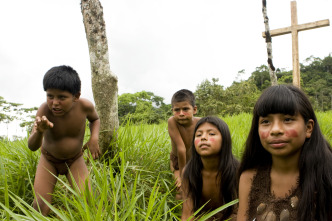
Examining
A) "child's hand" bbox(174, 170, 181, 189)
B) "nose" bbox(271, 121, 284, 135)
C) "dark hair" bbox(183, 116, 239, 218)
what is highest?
"nose" bbox(271, 121, 284, 135)

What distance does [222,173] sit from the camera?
8.44 ft

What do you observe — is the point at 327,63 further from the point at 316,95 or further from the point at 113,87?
the point at 113,87

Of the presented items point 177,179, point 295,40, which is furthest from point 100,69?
point 295,40

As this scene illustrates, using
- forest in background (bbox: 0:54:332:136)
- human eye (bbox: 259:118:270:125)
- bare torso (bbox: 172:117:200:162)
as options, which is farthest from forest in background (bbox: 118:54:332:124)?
human eye (bbox: 259:118:270:125)

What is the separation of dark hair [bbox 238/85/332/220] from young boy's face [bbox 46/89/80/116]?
1426 millimetres

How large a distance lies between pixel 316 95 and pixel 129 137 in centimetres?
2889

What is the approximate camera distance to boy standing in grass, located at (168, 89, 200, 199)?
3.26 meters

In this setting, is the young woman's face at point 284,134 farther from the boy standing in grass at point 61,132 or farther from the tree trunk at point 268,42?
the tree trunk at point 268,42

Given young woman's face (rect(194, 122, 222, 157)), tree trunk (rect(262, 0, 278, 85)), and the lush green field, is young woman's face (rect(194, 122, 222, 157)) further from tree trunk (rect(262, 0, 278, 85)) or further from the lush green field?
tree trunk (rect(262, 0, 278, 85))

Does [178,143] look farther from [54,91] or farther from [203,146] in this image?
[54,91]

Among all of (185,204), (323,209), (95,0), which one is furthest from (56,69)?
(323,209)

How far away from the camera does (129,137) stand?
3.43 m

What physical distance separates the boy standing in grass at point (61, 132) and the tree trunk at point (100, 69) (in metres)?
0.43


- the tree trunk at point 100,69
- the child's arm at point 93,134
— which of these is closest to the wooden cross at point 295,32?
the tree trunk at point 100,69
